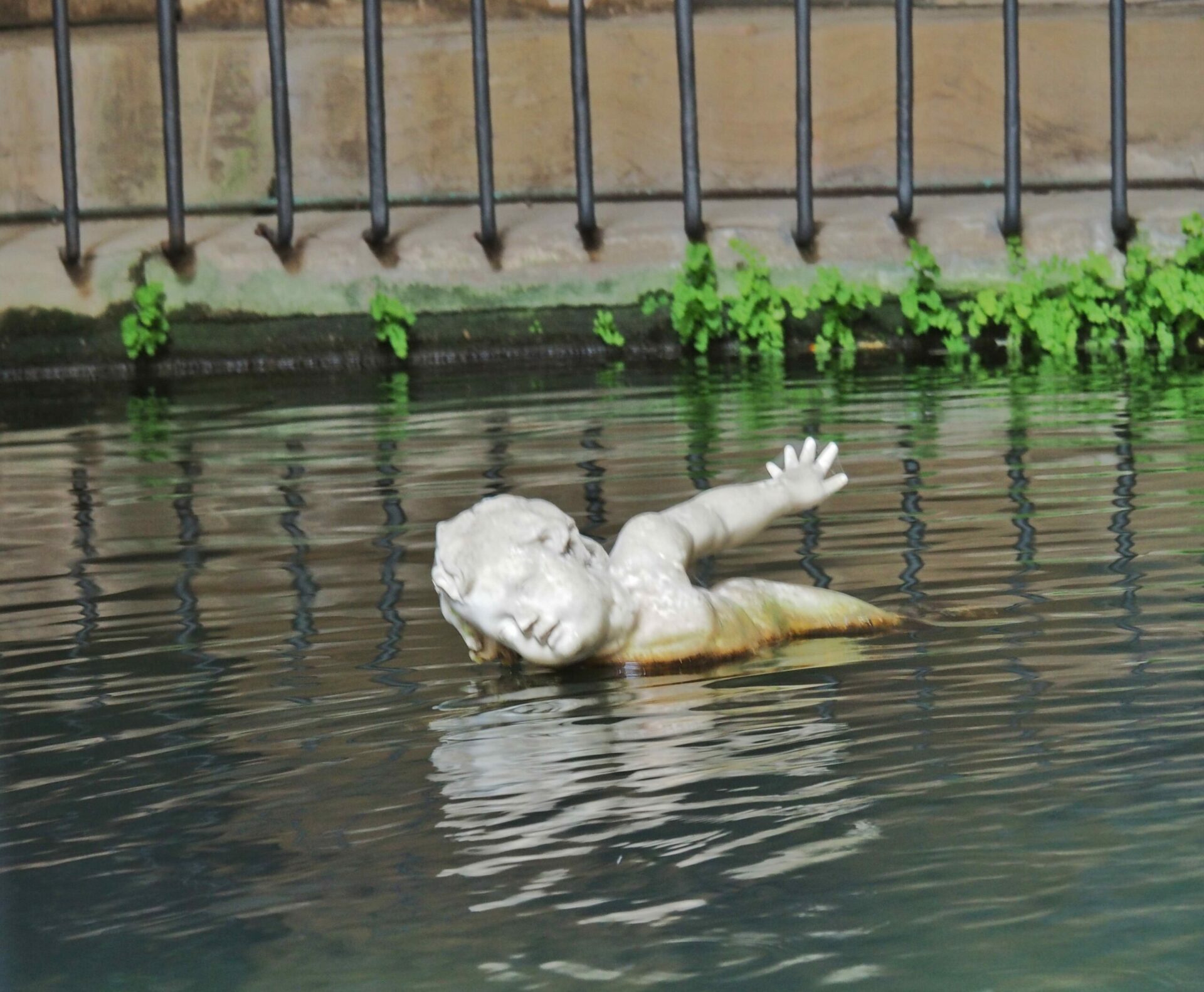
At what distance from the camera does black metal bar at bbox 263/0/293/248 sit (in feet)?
30.1

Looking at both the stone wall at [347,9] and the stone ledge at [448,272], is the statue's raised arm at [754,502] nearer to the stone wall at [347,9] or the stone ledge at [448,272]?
the stone ledge at [448,272]

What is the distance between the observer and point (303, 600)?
4129 millimetres

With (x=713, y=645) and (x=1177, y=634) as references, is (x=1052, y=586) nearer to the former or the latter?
(x=1177, y=634)

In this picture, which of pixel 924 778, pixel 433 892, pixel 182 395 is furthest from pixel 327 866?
pixel 182 395

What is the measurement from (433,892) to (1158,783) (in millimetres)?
→ 963

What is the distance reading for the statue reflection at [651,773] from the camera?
2.32 meters

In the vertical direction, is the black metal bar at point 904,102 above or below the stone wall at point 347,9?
below

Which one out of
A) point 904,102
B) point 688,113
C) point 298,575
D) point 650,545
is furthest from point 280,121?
point 650,545

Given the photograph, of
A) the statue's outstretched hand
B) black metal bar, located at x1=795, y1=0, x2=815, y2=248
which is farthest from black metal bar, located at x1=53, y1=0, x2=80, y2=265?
the statue's outstretched hand

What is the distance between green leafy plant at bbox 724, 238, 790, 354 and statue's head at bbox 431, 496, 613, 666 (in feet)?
20.1

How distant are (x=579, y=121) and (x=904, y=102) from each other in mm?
1597

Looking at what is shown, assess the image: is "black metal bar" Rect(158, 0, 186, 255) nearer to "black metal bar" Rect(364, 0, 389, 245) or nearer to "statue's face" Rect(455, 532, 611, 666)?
"black metal bar" Rect(364, 0, 389, 245)

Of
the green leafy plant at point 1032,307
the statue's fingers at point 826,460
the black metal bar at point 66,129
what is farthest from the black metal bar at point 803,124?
the statue's fingers at point 826,460

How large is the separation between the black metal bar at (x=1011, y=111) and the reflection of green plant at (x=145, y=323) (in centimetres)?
431
